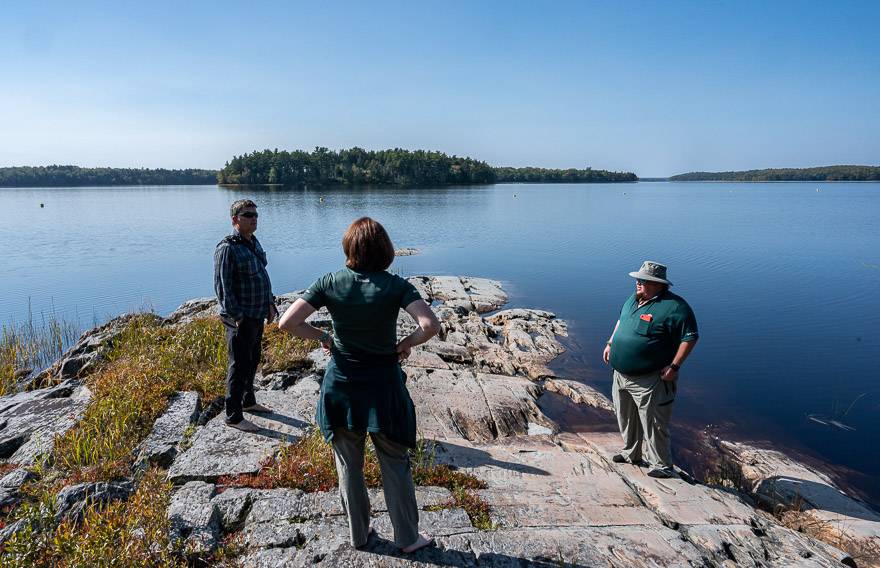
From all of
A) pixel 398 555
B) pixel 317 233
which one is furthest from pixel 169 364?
pixel 317 233

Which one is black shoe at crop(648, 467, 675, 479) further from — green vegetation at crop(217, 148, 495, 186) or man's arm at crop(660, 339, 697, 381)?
green vegetation at crop(217, 148, 495, 186)

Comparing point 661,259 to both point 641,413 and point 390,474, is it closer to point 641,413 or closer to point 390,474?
point 641,413

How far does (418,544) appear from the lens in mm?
3812

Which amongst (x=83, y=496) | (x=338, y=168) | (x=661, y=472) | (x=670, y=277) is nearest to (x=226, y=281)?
(x=83, y=496)

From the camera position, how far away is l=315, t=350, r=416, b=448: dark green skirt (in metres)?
3.39

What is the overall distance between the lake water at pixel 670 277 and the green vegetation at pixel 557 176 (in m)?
125

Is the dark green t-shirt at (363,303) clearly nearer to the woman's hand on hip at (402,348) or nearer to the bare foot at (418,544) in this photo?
the woman's hand on hip at (402,348)

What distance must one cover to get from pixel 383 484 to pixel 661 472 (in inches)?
142

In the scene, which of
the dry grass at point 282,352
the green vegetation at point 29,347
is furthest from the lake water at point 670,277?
the dry grass at point 282,352

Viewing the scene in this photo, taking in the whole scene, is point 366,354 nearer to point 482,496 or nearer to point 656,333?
point 482,496

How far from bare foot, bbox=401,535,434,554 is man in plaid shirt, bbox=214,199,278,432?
109 inches

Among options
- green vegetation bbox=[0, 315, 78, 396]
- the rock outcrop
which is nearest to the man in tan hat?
the rock outcrop

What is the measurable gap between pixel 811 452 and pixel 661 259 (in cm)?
1786

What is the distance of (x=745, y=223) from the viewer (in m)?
40.7
